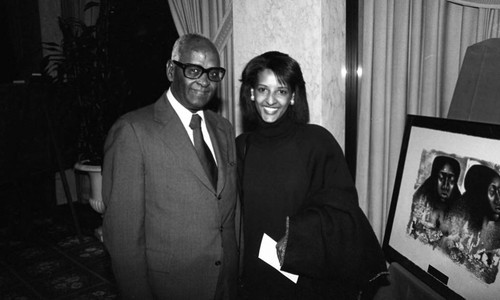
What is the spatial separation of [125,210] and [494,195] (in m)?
1.23

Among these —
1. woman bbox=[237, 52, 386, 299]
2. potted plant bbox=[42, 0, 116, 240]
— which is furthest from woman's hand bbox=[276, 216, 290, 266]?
potted plant bbox=[42, 0, 116, 240]

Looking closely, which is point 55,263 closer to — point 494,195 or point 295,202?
point 295,202

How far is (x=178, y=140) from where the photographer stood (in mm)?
1550

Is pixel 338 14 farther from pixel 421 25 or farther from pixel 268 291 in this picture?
pixel 268 291

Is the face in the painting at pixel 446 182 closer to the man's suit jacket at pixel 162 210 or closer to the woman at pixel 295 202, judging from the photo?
the woman at pixel 295 202

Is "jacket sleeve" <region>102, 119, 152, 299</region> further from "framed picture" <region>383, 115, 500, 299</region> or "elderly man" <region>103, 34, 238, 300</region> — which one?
"framed picture" <region>383, 115, 500, 299</region>

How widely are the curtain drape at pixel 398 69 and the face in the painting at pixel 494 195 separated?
643 mm

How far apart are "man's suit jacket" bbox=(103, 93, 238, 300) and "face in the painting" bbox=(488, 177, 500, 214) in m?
0.91

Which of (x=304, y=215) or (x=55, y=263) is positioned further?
(x=55, y=263)

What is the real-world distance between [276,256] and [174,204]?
45 centimetres

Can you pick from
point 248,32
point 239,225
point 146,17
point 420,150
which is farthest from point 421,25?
point 146,17

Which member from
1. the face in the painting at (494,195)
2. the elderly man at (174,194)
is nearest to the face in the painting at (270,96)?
the elderly man at (174,194)

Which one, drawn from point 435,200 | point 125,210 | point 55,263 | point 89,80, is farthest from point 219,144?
point 89,80

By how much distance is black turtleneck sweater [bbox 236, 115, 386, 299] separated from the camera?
1.46 m
